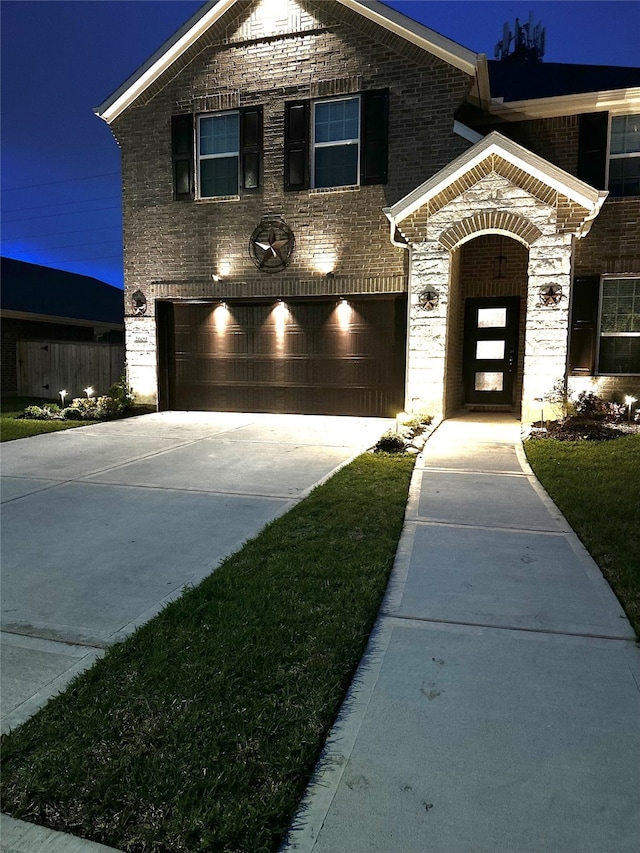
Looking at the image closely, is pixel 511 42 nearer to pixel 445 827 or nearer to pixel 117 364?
pixel 117 364

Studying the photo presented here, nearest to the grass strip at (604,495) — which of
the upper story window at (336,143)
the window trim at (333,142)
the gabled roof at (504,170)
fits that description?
the gabled roof at (504,170)

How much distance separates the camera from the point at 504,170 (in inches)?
Result: 339

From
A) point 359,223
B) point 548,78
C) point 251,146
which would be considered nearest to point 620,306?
point 359,223

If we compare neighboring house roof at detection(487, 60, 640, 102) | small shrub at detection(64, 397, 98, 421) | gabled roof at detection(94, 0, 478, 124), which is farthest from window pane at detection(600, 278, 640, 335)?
small shrub at detection(64, 397, 98, 421)

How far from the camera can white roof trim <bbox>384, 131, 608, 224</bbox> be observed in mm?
8180

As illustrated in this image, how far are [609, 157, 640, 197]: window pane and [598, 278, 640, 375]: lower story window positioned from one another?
1571 mm

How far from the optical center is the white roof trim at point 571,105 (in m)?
9.65

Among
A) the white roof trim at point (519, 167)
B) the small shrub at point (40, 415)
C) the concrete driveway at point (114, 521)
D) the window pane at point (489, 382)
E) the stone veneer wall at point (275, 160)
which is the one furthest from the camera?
the window pane at point (489, 382)

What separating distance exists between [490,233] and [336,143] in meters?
3.78

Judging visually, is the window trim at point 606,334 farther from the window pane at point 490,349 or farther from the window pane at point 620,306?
the window pane at point 490,349

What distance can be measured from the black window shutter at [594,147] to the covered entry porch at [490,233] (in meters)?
1.53

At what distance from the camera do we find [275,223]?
36.1ft

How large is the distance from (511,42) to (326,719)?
29990mm

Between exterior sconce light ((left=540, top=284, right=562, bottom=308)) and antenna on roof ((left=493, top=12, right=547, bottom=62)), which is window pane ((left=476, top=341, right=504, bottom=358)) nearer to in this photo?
exterior sconce light ((left=540, top=284, right=562, bottom=308))
